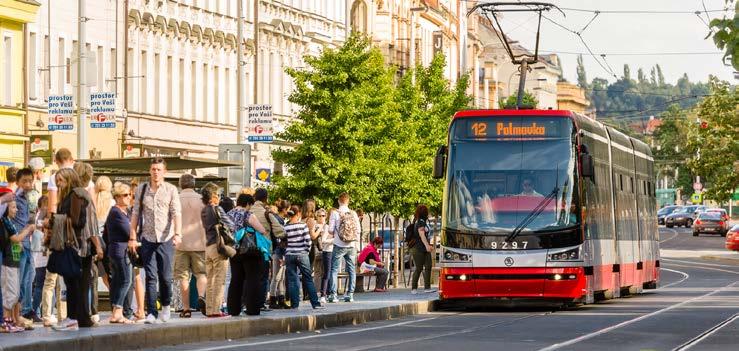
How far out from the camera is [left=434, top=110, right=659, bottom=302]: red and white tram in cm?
3198

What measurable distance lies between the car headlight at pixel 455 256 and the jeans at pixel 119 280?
10.5m

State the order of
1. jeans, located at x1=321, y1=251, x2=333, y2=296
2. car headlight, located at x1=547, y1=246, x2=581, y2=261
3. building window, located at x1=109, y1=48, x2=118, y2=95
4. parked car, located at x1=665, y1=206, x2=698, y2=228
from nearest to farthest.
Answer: car headlight, located at x1=547, y1=246, x2=581, y2=261, jeans, located at x1=321, y1=251, x2=333, y2=296, building window, located at x1=109, y1=48, x2=118, y2=95, parked car, located at x1=665, y1=206, x2=698, y2=228

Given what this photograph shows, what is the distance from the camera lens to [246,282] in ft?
85.4

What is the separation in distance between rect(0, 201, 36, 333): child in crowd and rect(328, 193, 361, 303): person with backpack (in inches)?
446

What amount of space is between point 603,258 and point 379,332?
9.63 metres

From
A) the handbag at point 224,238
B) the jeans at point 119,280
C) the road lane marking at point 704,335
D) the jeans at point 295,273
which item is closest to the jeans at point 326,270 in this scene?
the jeans at point 295,273

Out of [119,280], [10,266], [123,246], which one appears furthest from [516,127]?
[10,266]

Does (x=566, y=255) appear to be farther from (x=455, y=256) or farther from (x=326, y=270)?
(x=326, y=270)

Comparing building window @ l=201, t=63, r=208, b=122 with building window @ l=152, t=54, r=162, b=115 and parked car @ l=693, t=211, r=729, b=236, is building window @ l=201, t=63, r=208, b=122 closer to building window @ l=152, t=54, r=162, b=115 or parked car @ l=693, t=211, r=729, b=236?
building window @ l=152, t=54, r=162, b=115

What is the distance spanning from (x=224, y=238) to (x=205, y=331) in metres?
2.07

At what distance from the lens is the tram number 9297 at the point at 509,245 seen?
31922mm

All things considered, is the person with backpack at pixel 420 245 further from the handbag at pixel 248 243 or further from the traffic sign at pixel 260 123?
the traffic sign at pixel 260 123

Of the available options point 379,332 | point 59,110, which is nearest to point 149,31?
point 59,110

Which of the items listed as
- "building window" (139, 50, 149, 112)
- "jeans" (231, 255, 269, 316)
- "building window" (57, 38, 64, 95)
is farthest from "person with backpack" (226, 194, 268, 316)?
"building window" (139, 50, 149, 112)
